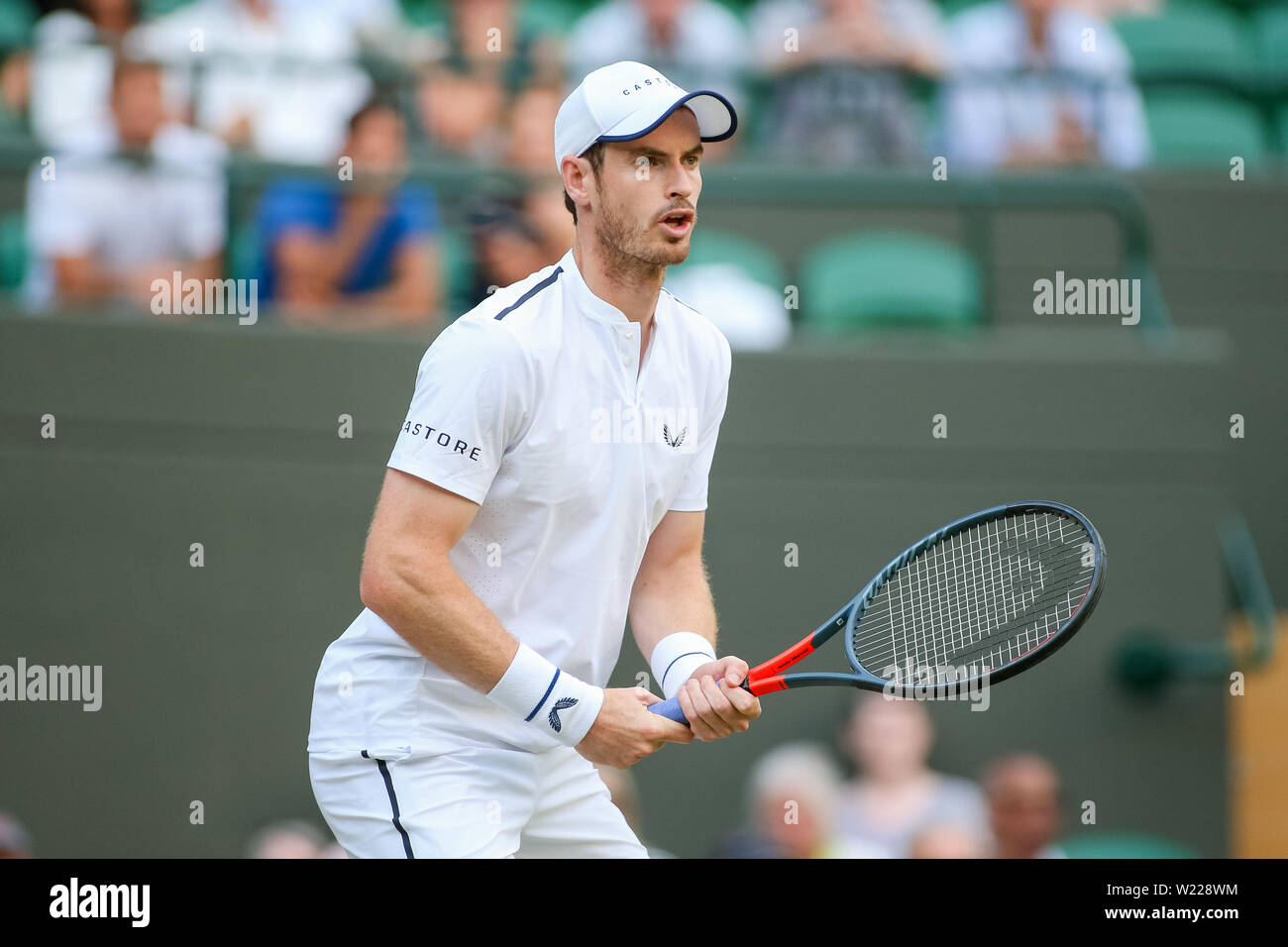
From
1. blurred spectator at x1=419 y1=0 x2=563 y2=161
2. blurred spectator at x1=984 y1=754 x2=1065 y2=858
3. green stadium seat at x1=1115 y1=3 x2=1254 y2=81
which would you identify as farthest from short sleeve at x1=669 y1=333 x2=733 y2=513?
green stadium seat at x1=1115 y1=3 x2=1254 y2=81

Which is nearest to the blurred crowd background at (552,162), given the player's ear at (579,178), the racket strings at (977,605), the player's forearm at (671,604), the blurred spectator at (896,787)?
the blurred spectator at (896,787)

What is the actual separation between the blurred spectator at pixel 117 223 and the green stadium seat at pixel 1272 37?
416 cm

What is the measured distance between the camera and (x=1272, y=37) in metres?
6.95

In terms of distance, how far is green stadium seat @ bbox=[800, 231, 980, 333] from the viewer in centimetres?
541

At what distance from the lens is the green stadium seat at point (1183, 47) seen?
6.61 m

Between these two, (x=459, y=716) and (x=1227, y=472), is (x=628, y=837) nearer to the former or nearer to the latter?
(x=459, y=716)

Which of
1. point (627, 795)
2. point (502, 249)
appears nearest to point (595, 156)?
point (502, 249)

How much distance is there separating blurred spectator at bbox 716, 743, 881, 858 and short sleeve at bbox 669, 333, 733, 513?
5.49 feet

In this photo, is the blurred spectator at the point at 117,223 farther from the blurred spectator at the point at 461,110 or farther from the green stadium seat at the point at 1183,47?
the green stadium seat at the point at 1183,47

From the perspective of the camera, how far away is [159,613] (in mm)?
5043

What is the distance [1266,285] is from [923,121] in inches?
50.8

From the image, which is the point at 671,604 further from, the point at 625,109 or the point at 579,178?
the point at 625,109

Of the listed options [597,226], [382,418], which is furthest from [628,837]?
[382,418]

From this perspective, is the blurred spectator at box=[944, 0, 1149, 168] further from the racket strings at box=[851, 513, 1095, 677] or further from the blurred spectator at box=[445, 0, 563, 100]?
the racket strings at box=[851, 513, 1095, 677]
